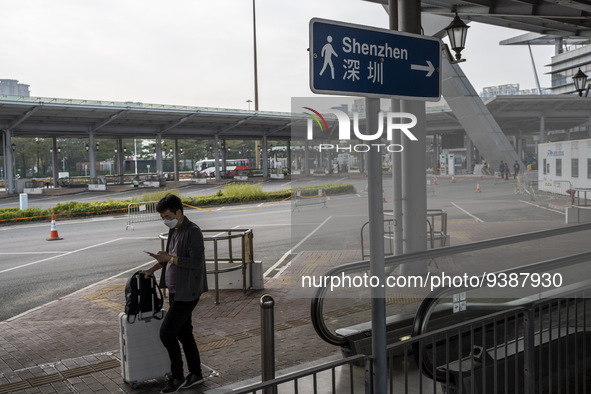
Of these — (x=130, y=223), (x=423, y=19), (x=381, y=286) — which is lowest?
(x=130, y=223)

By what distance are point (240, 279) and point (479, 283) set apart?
605 cm

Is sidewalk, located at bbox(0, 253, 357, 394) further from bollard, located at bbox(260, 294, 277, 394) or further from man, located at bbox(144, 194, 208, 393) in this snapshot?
bollard, located at bbox(260, 294, 277, 394)

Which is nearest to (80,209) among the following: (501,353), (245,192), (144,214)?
(144,214)

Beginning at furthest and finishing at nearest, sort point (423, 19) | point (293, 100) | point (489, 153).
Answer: point (489, 153), point (423, 19), point (293, 100)

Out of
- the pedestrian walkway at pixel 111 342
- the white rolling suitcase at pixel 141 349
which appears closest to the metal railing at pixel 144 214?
the pedestrian walkway at pixel 111 342

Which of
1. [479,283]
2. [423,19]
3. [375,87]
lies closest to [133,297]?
[479,283]

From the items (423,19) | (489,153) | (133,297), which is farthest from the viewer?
(489,153)

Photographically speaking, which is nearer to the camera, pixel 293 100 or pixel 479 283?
pixel 479 283

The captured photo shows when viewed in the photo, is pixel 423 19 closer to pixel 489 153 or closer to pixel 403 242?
pixel 403 242

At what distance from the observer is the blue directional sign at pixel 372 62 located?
2.58 m

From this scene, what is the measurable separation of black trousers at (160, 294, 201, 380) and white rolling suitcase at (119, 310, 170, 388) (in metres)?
0.21

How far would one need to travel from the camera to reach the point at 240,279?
993 centimetres

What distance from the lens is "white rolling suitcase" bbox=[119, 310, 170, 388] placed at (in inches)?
222

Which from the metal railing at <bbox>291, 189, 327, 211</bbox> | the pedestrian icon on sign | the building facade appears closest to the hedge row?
the metal railing at <bbox>291, 189, 327, 211</bbox>
